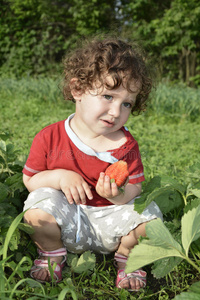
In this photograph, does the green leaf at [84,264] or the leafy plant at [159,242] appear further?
the green leaf at [84,264]

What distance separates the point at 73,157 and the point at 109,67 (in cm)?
50

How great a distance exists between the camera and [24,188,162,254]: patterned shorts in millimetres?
1818

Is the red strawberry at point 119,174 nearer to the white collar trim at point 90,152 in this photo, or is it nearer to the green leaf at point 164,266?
the white collar trim at point 90,152

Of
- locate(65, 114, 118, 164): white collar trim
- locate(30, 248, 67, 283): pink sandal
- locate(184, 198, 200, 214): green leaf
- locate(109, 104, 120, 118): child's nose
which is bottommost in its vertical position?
locate(30, 248, 67, 283): pink sandal

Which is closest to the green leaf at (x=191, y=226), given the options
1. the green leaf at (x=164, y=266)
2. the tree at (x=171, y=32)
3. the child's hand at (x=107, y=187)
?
the green leaf at (x=164, y=266)

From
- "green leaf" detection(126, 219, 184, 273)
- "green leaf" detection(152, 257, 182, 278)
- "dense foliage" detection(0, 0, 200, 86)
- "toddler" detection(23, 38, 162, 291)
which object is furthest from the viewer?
"dense foliage" detection(0, 0, 200, 86)

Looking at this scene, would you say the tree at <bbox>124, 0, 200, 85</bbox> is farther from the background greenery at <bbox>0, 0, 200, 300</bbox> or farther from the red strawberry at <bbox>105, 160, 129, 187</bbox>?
the red strawberry at <bbox>105, 160, 129, 187</bbox>

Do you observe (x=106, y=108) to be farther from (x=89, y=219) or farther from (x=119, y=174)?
(x=89, y=219)

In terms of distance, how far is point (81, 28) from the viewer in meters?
10.4

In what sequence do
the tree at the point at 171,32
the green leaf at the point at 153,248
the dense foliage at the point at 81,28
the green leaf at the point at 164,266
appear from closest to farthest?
1. the green leaf at the point at 153,248
2. the green leaf at the point at 164,266
3. the tree at the point at 171,32
4. the dense foliage at the point at 81,28

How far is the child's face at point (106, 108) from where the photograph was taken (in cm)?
182

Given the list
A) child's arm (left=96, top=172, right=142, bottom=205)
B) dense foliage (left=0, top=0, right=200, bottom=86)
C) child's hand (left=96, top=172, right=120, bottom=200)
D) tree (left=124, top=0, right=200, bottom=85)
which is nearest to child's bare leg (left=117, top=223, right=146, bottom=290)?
child's arm (left=96, top=172, right=142, bottom=205)

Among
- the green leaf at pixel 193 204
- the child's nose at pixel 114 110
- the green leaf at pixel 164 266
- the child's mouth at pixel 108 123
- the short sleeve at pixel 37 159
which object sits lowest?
the green leaf at pixel 164 266

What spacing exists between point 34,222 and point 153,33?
10016 mm
